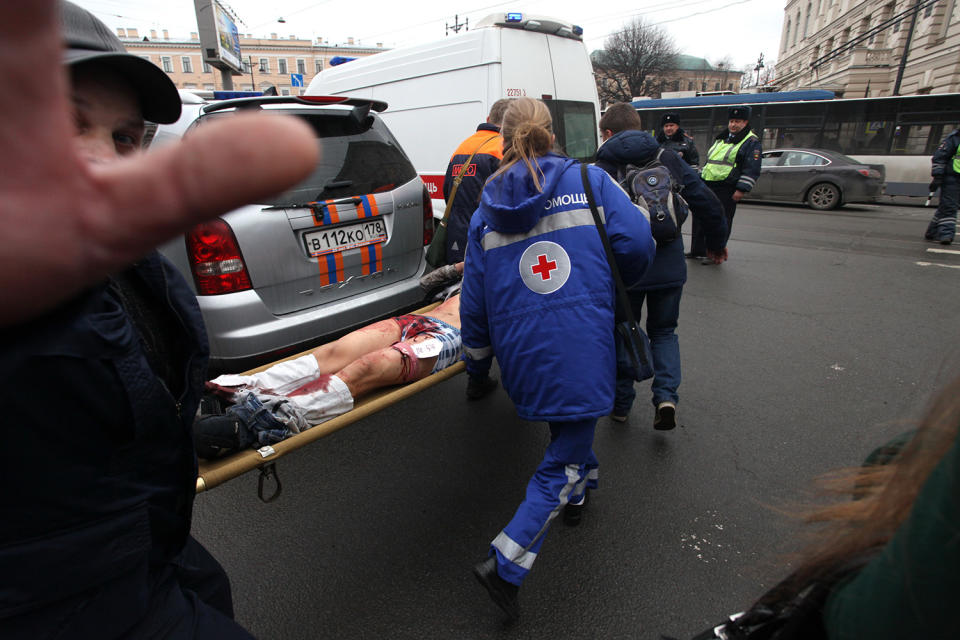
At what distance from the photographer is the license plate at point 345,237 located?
306 cm

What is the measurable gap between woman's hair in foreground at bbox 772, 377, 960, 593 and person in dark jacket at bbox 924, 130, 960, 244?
33.0 ft

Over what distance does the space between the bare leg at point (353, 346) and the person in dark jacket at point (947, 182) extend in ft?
31.0

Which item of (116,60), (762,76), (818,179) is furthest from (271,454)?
(762,76)

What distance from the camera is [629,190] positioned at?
120 inches

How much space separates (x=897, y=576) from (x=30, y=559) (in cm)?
110

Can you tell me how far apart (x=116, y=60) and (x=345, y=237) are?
7.88 feet

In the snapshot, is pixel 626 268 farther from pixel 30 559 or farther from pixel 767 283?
pixel 767 283

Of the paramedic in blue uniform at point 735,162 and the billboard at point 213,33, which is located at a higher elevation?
the billboard at point 213,33

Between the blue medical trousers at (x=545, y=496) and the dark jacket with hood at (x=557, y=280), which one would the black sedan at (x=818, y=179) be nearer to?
the dark jacket with hood at (x=557, y=280)

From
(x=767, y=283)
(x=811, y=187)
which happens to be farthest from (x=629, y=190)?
(x=811, y=187)

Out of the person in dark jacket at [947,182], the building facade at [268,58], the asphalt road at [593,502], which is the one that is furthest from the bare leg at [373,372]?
the building facade at [268,58]

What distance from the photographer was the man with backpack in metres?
2.98

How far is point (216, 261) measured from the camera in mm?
2816

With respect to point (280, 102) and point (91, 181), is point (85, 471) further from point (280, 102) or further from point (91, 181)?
point (280, 102)
